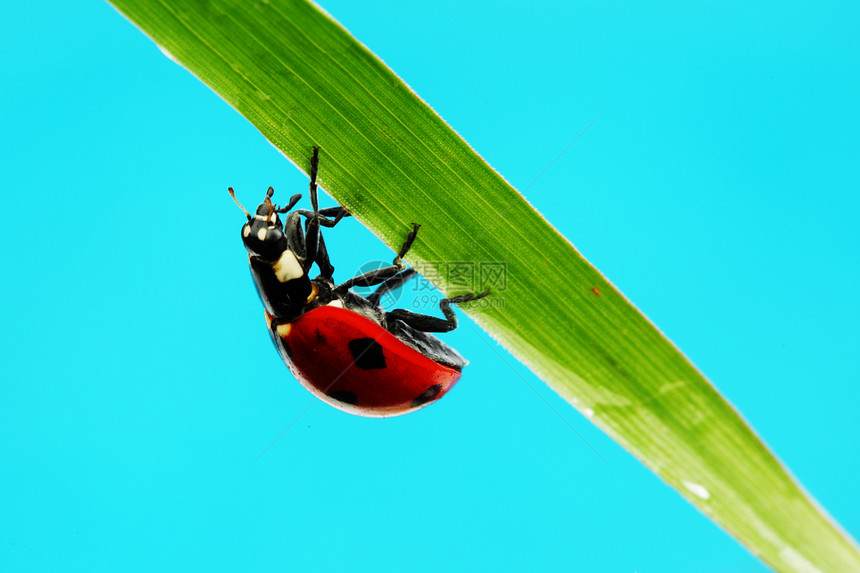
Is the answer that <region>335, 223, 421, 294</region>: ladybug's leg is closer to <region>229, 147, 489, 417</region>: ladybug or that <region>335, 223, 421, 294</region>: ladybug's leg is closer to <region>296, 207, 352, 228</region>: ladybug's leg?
<region>229, 147, 489, 417</region>: ladybug

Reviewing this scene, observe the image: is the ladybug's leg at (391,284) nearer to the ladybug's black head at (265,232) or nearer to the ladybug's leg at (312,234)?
the ladybug's leg at (312,234)

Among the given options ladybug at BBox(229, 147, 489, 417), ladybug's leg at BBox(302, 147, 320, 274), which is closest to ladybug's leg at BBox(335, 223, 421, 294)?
ladybug at BBox(229, 147, 489, 417)

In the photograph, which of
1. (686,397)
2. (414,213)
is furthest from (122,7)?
(686,397)

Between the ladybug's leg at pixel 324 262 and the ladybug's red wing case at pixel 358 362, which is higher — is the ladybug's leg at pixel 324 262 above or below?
above

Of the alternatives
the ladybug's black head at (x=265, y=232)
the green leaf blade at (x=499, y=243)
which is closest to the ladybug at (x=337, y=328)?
the ladybug's black head at (x=265, y=232)

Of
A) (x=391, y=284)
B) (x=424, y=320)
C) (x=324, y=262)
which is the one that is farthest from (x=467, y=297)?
(x=324, y=262)

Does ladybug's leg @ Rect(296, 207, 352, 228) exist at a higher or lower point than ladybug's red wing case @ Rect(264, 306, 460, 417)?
higher

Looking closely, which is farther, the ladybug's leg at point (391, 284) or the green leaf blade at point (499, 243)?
the ladybug's leg at point (391, 284)

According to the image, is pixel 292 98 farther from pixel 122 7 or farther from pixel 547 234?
pixel 547 234
